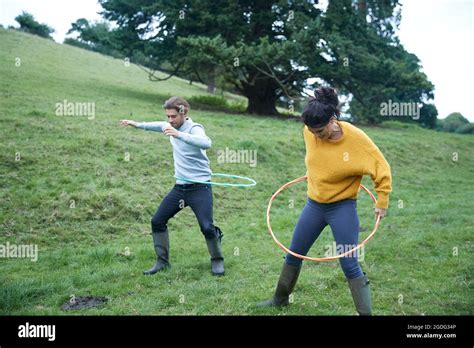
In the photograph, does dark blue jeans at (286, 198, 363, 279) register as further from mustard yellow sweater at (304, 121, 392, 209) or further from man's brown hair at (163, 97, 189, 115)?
man's brown hair at (163, 97, 189, 115)

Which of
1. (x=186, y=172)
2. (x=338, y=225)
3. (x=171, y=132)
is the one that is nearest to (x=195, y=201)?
(x=186, y=172)

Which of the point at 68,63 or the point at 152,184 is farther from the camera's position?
the point at 68,63

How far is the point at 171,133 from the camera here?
605 centimetres

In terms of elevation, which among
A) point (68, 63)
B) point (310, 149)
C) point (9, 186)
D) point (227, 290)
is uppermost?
point (68, 63)

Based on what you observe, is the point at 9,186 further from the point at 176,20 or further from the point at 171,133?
the point at 176,20

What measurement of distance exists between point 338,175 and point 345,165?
128 mm

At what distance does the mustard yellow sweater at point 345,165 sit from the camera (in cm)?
486

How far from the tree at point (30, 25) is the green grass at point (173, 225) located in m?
36.0

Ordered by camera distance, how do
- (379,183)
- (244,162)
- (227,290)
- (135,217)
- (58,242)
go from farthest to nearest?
(244,162) < (135,217) < (58,242) < (227,290) < (379,183)

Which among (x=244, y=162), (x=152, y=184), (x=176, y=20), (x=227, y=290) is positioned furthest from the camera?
(x=176, y=20)

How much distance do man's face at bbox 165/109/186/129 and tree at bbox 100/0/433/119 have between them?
1374 cm

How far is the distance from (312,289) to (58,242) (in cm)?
459

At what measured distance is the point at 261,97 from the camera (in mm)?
→ 25203

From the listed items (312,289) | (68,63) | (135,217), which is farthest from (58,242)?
(68,63)
